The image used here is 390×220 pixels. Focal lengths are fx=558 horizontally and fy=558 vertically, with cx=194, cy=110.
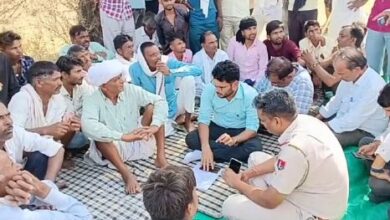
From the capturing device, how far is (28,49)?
762cm

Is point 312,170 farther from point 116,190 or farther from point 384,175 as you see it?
point 116,190

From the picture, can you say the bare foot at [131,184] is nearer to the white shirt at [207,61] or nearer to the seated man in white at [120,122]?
the seated man in white at [120,122]

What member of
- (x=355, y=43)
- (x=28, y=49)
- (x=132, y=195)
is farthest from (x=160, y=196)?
(x=28, y=49)

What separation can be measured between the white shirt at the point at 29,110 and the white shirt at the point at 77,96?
20 centimetres

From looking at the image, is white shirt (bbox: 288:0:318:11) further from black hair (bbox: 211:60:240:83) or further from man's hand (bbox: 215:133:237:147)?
man's hand (bbox: 215:133:237:147)

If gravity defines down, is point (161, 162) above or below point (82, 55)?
below

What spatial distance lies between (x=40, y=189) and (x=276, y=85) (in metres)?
2.54

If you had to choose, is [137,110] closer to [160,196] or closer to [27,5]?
[160,196]

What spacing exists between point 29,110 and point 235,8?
9.97 feet

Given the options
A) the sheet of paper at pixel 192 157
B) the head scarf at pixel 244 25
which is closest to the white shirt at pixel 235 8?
the head scarf at pixel 244 25

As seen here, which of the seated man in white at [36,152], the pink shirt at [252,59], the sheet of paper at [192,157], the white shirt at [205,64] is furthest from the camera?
the pink shirt at [252,59]

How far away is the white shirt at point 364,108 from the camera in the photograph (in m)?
4.45

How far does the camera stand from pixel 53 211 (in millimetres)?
2941

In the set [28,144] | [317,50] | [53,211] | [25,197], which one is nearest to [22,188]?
[25,197]
